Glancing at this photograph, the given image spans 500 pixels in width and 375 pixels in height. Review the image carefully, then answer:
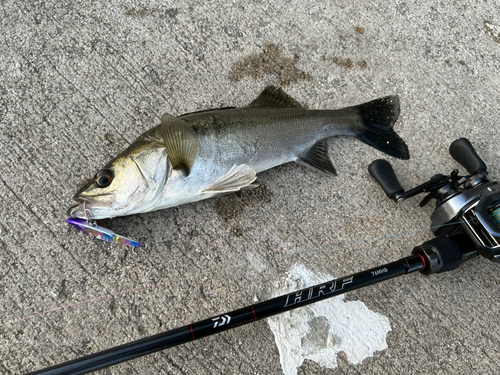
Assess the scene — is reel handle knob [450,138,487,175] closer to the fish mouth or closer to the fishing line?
the fishing line

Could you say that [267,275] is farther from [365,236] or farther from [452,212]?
[452,212]

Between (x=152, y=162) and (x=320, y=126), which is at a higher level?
(x=320, y=126)

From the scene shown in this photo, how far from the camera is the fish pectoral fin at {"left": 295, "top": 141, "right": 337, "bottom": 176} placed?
7.91ft

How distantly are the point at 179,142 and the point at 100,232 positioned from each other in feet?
2.25

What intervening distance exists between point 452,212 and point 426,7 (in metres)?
1.89

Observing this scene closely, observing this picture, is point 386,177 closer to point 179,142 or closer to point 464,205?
point 464,205

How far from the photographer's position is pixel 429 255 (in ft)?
6.61

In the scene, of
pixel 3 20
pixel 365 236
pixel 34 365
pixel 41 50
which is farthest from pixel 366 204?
pixel 3 20

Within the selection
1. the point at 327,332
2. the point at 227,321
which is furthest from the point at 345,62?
the point at 227,321

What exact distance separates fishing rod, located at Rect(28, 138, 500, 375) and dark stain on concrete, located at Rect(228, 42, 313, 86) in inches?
40.9

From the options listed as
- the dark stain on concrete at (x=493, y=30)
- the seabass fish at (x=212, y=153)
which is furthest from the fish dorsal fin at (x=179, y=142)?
the dark stain on concrete at (x=493, y=30)

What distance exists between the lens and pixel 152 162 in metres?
2.03

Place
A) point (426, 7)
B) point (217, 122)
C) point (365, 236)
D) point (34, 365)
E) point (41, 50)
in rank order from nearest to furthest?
point (34, 365) → point (217, 122) → point (365, 236) → point (41, 50) → point (426, 7)

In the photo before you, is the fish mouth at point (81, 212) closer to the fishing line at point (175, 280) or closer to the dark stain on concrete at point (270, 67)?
the fishing line at point (175, 280)
